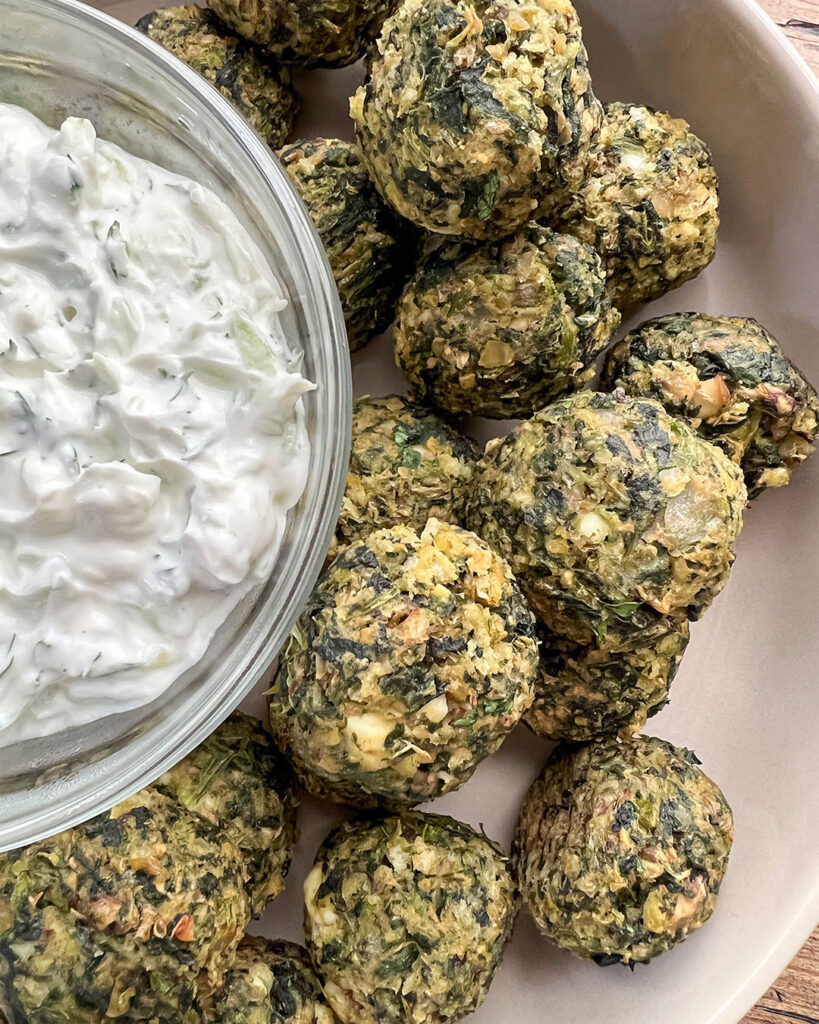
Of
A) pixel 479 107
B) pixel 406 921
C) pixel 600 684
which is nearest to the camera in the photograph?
pixel 479 107

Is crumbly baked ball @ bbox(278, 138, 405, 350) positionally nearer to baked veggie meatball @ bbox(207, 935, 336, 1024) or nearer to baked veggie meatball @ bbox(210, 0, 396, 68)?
baked veggie meatball @ bbox(210, 0, 396, 68)

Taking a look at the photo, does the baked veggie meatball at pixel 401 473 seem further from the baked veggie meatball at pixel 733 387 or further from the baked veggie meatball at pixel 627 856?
the baked veggie meatball at pixel 627 856

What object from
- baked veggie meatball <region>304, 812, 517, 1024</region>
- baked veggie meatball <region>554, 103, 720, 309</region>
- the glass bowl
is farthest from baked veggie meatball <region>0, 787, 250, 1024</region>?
baked veggie meatball <region>554, 103, 720, 309</region>

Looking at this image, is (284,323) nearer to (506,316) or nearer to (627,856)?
(506,316)

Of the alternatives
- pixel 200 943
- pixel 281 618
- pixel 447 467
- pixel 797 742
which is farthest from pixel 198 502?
pixel 797 742

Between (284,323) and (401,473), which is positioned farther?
(401,473)

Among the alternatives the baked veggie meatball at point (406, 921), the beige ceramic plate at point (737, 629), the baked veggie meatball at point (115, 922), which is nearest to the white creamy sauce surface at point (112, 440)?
the baked veggie meatball at point (115, 922)

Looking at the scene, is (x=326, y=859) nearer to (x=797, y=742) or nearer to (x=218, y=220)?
(x=797, y=742)

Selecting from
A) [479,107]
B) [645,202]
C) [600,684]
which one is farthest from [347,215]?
[600,684]
